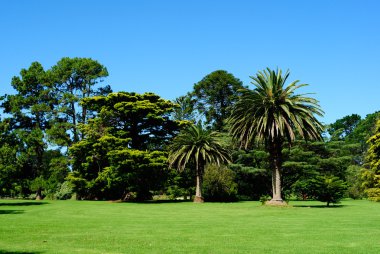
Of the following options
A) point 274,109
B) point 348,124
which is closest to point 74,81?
point 274,109

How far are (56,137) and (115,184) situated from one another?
49.9ft

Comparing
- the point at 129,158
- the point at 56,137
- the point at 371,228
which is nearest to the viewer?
the point at 371,228

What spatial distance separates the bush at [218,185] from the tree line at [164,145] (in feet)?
0.46

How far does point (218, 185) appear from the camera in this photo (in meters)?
55.8

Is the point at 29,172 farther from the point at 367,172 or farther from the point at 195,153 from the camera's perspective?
the point at 367,172

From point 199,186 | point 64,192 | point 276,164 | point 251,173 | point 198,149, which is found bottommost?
point 64,192

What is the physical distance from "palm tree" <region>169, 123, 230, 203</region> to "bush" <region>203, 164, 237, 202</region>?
3.50 m

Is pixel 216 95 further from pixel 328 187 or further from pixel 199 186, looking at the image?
pixel 328 187

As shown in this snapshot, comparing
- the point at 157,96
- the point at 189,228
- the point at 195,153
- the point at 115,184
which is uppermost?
the point at 157,96

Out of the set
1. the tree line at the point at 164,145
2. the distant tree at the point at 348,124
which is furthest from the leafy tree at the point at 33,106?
the distant tree at the point at 348,124

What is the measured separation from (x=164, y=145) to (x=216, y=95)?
21702mm

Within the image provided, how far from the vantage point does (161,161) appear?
49969 mm

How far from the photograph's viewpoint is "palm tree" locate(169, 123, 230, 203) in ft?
164

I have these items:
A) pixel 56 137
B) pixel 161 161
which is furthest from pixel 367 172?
pixel 56 137
